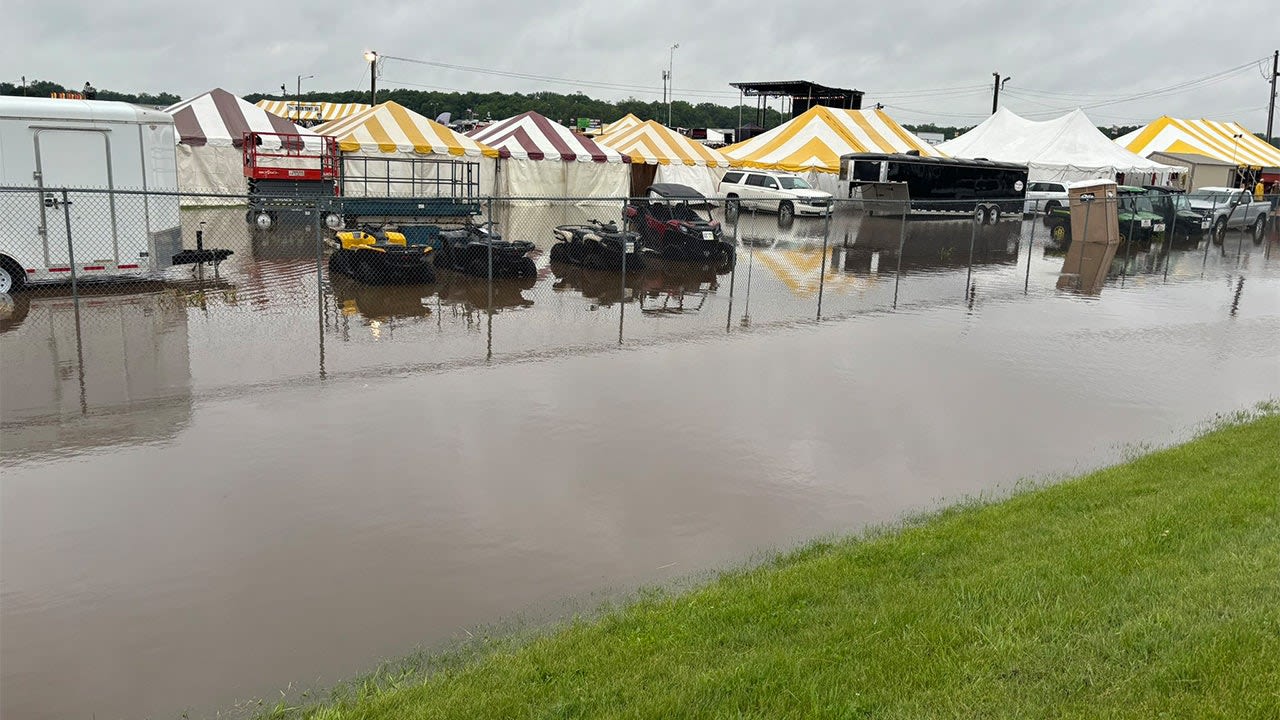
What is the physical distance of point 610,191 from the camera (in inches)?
1508

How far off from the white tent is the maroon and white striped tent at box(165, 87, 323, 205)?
3416 cm

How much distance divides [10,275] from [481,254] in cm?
740

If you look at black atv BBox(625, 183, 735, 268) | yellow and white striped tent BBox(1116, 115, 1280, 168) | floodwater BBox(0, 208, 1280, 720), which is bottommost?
floodwater BBox(0, 208, 1280, 720)

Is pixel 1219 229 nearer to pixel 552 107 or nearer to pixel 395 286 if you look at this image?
pixel 395 286

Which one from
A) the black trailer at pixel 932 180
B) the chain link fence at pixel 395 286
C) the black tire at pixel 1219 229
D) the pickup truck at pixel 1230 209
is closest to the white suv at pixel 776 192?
the black trailer at pixel 932 180

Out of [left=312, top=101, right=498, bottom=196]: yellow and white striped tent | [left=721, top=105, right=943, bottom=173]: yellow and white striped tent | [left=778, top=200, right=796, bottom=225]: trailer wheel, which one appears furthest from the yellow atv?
[left=721, top=105, right=943, bottom=173]: yellow and white striped tent

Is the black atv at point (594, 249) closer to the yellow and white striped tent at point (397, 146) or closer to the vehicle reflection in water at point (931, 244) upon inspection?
the vehicle reflection in water at point (931, 244)

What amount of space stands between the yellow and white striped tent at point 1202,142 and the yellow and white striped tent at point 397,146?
38925 mm

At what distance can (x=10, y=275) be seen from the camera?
1438 centimetres

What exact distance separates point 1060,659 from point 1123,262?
A: 77.7ft

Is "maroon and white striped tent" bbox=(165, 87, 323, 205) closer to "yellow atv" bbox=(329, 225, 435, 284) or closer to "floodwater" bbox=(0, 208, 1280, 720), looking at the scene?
"yellow atv" bbox=(329, 225, 435, 284)

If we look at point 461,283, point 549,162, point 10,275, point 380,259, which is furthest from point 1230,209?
point 10,275

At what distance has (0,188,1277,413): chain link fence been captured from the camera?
37.7 ft

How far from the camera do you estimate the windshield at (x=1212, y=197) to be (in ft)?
109
